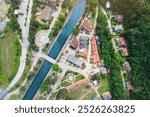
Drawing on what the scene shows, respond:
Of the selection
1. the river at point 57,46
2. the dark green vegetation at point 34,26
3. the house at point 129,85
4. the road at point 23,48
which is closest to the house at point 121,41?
the house at point 129,85

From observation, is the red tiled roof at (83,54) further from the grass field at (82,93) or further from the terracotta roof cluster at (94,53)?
the grass field at (82,93)

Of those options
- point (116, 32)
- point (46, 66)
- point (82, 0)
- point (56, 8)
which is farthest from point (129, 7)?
point (46, 66)

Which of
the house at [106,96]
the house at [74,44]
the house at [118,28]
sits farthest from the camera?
the house at [118,28]

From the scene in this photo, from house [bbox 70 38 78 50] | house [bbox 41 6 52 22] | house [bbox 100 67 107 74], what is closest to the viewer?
house [bbox 100 67 107 74]

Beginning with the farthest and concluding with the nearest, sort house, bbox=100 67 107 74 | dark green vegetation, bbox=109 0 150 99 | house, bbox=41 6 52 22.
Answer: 1. house, bbox=41 6 52 22
2. house, bbox=100 67 107 74
3. dark green vegetation, bbox=109 0 150 99

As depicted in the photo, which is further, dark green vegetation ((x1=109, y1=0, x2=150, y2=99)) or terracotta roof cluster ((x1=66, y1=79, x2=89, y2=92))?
terracotta roof cluster ((x1=66, y1=79, x2=89, y2=92))

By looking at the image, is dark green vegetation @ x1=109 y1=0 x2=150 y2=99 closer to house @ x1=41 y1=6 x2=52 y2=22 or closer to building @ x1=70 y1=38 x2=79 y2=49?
building @ x1=70 y1=38 x2=79 y2=49

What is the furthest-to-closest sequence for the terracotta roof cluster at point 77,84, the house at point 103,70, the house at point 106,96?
the house at point 103,70 < the terracotta roof cluster at point 77,84 < the house at point 106,96

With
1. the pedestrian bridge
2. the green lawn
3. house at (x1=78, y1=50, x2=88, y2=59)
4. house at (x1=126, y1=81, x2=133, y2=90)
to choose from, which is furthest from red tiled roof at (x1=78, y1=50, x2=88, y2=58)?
house at (x1=126, y1=81, x2=133, y2=90)
